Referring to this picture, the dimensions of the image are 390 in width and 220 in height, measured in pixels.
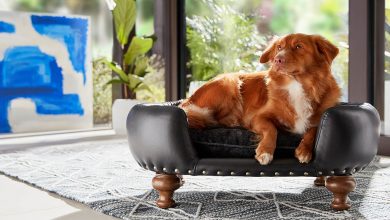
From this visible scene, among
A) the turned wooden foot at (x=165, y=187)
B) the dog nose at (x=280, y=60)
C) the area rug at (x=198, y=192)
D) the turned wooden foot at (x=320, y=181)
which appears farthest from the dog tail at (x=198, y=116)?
the turned wooden foot at (x=320, y=181)

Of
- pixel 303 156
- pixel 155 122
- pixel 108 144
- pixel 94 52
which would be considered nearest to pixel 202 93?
pixel 155 122

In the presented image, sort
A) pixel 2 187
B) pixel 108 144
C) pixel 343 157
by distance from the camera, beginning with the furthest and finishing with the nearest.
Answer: pixel 108 144 → pixel 2 187 → pixel 343 157

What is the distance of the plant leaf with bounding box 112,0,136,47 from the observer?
4.78 meters

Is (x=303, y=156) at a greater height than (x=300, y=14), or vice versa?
(x=300, y=14)

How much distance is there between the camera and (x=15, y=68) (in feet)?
15.6

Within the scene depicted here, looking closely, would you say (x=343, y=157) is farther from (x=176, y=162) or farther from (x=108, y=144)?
(x=108, y=144)

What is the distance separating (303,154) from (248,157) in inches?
9.1

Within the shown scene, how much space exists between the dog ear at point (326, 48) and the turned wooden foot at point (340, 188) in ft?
1.62

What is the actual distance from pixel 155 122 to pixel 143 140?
104mm

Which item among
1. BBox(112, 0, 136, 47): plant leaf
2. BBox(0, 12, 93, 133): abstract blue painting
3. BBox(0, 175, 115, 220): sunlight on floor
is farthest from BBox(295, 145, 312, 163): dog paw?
BBox(0, 12, 93, 133): abstract blue painting

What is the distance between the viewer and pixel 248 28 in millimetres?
4957

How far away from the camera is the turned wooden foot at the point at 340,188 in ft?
6.98

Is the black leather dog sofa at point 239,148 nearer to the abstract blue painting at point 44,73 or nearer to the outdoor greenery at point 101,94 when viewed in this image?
the abstract blue painting at point 44,73

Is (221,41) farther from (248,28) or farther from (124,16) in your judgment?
(124,16)
